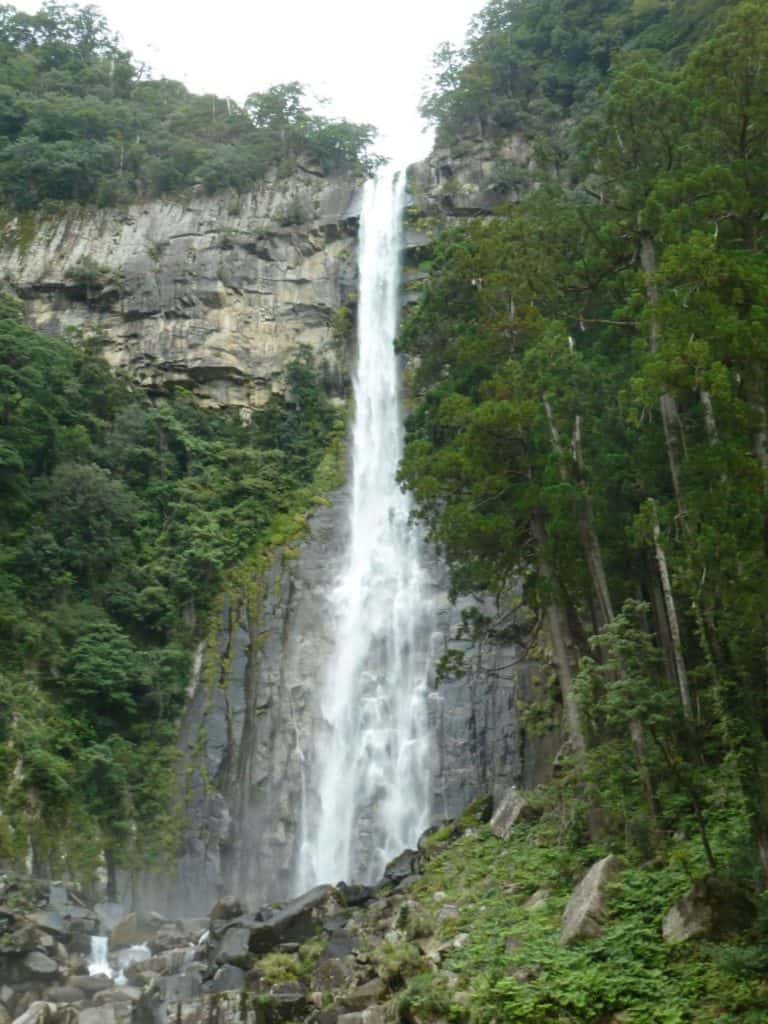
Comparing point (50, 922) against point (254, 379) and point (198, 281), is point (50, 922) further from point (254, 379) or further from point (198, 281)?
point (198, 281)

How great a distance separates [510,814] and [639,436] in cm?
609

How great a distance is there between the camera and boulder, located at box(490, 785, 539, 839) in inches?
554

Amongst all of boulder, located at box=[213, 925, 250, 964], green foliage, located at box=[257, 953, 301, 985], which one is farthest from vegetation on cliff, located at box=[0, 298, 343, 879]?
green foliage, located at box=[257, 953, 301, 985]

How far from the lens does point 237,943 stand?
13883 millimetres

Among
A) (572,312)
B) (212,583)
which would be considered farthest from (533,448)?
(212,583)

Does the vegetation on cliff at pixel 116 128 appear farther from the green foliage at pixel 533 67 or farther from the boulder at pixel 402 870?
the boulder at pixel 402 870

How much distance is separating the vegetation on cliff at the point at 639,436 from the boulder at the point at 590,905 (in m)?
0.77

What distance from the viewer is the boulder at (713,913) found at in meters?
7.38

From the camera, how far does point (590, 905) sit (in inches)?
336

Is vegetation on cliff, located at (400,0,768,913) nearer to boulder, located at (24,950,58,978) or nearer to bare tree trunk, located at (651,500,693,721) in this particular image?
bare tree trunk, located at (651,500,693,721)

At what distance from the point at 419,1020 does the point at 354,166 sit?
116 ft

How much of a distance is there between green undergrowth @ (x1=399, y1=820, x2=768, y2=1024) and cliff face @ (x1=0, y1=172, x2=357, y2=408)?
77.1ft

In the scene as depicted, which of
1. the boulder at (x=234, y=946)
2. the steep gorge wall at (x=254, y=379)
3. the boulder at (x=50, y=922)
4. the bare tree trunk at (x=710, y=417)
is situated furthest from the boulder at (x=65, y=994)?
the bare tree trunk at (x=710, y=417)

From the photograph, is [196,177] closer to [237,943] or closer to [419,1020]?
[237,943]
